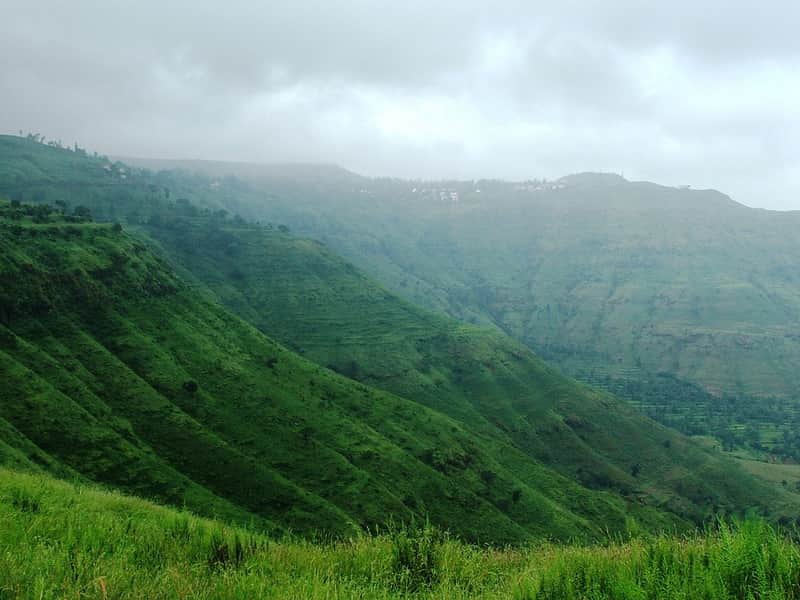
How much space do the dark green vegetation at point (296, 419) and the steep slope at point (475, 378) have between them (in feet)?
2.11

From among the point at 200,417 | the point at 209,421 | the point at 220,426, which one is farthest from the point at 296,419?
the point at 200,417

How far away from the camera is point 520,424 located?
489 feet

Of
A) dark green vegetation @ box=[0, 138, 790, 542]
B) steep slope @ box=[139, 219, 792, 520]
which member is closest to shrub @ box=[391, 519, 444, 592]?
dark green vegetation @ box=[0, 138, 790, 542]

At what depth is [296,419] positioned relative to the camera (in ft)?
336

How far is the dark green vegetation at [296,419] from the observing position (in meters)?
81.3

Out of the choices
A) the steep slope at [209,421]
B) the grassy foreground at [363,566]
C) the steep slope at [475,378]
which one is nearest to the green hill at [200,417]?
the steep slope at [209,421]

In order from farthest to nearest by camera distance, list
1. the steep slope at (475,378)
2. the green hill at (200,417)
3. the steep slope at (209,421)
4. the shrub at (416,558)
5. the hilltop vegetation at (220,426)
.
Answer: the steep slope at (475,378)
the hilltop vegetation at (220,426)
the steep slope at (209,421)
the green hill at (200,417)
the shrub at (416,558)

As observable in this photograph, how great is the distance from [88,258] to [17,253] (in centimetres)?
1328

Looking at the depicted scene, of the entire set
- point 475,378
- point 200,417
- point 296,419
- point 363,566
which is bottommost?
point 475,378

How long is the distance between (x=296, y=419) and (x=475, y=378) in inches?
2936

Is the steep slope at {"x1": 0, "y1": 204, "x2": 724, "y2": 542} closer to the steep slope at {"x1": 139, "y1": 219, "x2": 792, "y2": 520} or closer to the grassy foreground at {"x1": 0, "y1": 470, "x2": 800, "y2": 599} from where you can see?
the steep slope at {"x1": 139, "y1": 219, "x2": 792, "y2": 520}

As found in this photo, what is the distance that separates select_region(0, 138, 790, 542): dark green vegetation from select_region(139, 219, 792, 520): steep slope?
0.64 meters

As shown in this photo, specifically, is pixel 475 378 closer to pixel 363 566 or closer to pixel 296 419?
pixel 296 419

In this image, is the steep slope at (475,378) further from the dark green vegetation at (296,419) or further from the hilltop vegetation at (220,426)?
the hilltop vegetation at (220,426)
